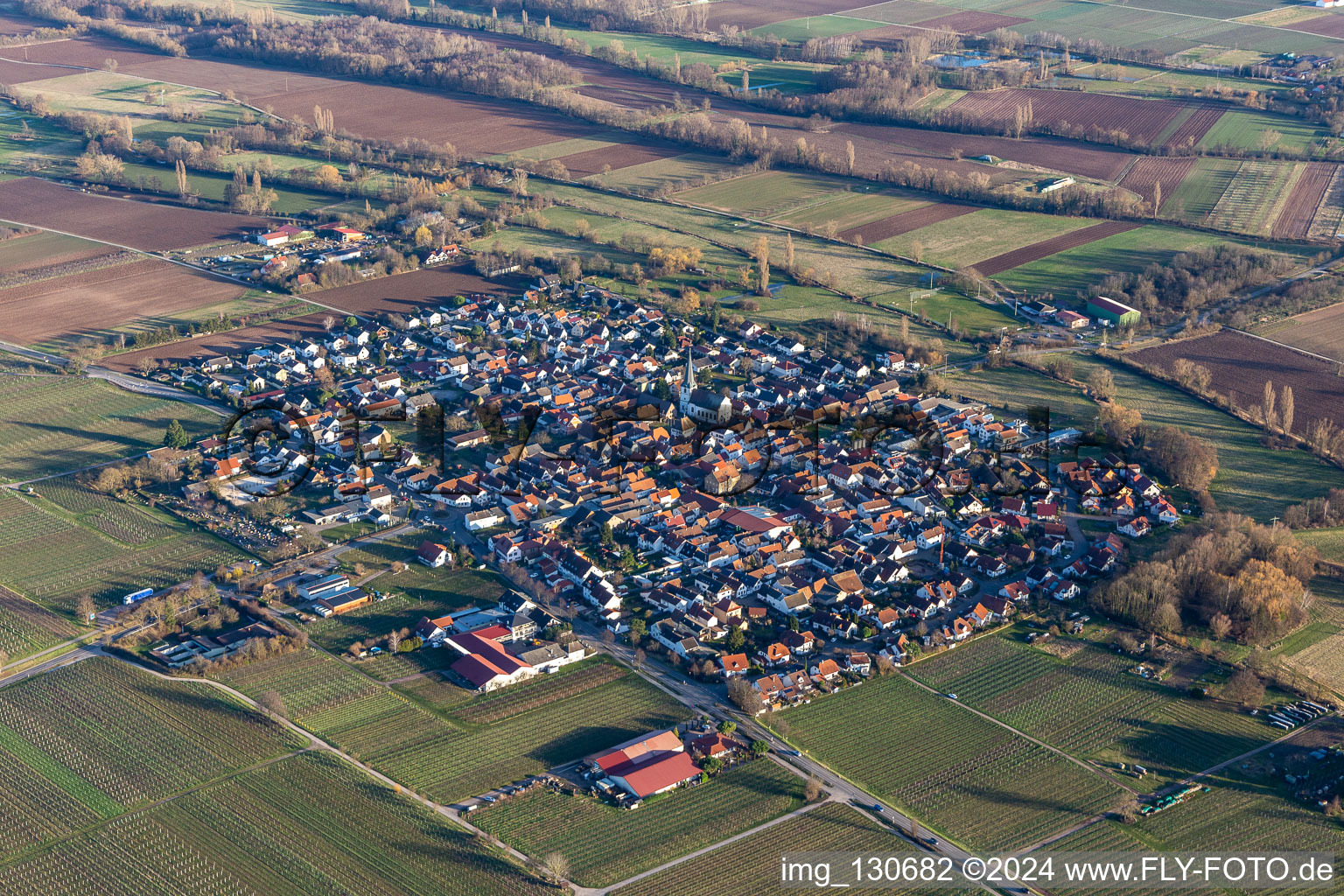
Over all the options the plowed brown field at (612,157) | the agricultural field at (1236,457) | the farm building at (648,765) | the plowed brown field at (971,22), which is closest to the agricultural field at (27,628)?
the farm building at (648,765)

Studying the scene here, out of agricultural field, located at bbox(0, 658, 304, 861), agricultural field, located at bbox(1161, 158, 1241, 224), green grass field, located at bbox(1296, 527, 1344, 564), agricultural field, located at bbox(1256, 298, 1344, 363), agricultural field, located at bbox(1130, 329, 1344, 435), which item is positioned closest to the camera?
agricultural field, located at bbox(0, 658, 304, 861)

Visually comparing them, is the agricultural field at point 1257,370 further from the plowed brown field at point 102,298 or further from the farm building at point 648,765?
the plowed brown field at point 102,298

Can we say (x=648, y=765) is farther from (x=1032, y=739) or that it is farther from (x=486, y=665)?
(x=1032, y=739)

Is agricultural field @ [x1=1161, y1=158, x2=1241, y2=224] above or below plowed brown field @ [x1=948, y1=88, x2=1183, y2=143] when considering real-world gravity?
below

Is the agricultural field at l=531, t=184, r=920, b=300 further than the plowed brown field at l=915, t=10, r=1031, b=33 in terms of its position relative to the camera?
No

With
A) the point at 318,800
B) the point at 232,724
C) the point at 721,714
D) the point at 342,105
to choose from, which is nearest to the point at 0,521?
the point at 232,724

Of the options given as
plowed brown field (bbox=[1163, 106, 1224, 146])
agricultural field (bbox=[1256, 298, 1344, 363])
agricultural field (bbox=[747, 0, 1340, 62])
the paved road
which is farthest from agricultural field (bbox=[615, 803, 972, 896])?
agricultural field (bbox=[747, 0, 1340, 62])

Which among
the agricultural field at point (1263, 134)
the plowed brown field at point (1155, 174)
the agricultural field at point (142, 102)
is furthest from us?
the agricultural field at point (142, 102)

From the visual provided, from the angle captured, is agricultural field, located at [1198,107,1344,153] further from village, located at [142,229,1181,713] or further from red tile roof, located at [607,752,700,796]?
red tile roof, located at [607,752,700,796]
